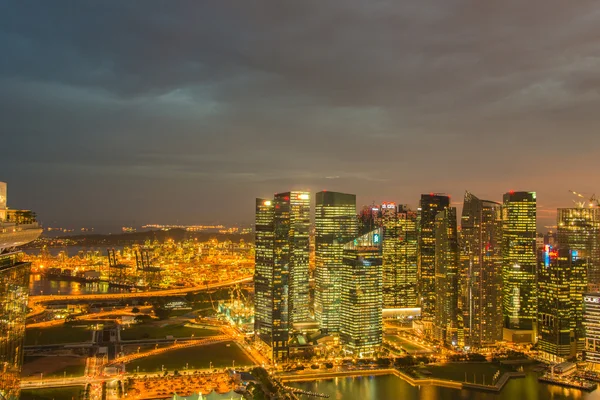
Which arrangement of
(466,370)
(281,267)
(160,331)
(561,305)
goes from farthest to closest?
(160,331)
(281,267)
(561,305)
(466,370)

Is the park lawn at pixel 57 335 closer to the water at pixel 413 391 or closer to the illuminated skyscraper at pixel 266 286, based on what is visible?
the illuminated skyscraper at pixel 266 286

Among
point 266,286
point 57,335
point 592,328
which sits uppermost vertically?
point 266,286

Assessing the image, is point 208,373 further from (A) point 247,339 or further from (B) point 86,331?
(B) point 86,331

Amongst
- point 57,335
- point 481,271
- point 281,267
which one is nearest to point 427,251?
point 481,271

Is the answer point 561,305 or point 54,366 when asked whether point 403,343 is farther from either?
point 54,366

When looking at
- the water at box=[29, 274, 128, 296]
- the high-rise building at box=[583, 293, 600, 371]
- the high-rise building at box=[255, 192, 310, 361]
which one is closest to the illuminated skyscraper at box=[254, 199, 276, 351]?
the high-rise building at box=[255, 192, 310, 361]

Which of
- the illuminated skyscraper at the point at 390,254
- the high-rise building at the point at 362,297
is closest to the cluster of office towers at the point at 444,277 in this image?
the high-rise building at the point at 362,297

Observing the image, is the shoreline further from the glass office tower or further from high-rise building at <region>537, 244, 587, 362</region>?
the glass office tower
